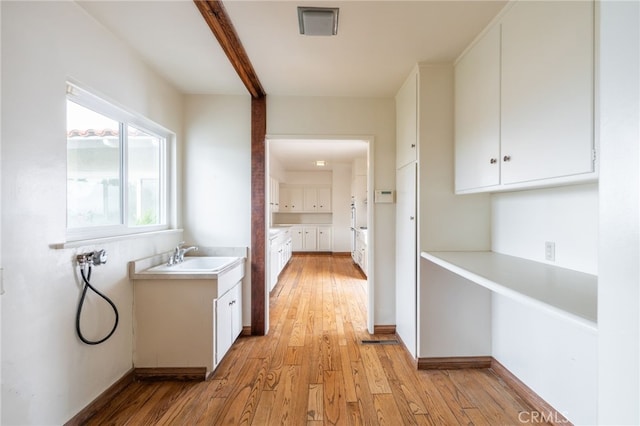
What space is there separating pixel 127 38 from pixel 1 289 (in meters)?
1.71

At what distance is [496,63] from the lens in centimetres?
168

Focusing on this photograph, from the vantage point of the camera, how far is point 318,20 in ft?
5.47

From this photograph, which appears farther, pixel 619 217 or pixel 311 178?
pixel 311 178

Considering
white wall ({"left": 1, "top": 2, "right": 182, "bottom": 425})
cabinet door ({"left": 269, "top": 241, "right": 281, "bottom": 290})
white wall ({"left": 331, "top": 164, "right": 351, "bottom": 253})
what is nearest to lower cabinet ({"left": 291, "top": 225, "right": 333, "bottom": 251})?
white wall ({"left": 331, "top": 164, "right": 351, "bottom": 253})

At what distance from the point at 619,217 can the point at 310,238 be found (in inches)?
286

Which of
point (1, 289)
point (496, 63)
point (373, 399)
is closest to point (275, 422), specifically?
point (373, 399)

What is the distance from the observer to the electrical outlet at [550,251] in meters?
1.58

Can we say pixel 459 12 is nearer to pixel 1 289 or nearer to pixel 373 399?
pixel 373 399

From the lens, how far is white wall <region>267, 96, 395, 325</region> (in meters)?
2.77

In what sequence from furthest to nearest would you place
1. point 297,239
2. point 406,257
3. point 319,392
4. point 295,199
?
point 295,199 → point 297,239 → point 406,257 → point 319,392

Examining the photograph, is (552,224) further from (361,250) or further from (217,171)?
(361,250)

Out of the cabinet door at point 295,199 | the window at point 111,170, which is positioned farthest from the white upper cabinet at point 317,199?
the window at point 111,170

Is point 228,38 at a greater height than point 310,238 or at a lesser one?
greater
